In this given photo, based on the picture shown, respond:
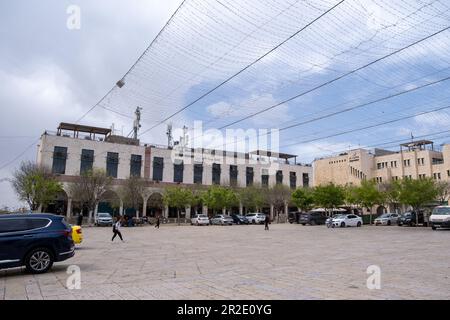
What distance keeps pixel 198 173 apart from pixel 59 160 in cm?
2426

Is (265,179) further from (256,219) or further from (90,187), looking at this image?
(90,187)

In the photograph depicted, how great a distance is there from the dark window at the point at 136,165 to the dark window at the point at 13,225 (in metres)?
52.3

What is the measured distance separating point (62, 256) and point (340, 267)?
7.87m

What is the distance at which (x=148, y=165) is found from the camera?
64.4 meters

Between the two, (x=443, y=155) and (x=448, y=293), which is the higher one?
(x=443, y=155)

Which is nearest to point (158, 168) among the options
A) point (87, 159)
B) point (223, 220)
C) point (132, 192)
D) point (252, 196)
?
point (87, 159)

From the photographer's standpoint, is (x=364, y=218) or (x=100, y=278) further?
(x=364, y=218)

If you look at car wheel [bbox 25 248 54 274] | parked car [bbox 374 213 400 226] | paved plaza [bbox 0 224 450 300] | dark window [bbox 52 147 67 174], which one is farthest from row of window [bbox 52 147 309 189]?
paved plaza [bbox 0 224 450 300]

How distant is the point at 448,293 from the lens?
23.5ft

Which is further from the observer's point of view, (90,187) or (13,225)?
(90,187)
